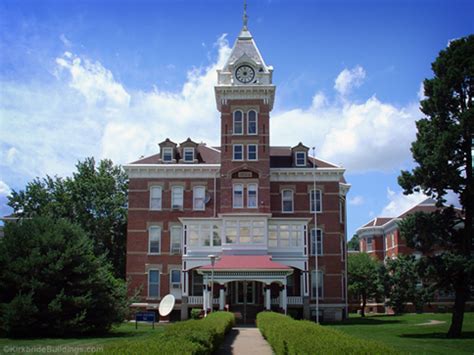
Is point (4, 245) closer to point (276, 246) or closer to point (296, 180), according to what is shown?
point (276, 246)

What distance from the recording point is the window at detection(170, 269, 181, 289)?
4641cm

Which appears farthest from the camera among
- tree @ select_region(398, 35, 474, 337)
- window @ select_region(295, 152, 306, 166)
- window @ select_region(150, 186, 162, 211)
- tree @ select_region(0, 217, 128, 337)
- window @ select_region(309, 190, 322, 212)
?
window @ select_region(295, 152, 306, 166)

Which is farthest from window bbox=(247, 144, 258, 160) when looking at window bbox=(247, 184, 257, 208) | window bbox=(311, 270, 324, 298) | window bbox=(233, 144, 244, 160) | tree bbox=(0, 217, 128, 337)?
tree bbox=(0, 217, 128, 337)

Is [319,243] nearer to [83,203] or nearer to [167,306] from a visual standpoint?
[167,306]

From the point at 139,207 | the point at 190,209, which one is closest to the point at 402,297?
the point at 190,209

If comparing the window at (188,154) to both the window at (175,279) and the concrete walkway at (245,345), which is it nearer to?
the window at (175,279)

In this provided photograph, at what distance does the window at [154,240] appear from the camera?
4722 cm

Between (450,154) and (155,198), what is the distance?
83.1 feet

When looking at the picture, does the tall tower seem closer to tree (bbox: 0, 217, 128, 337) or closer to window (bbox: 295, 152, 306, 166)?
window (bbox: 295, 152, 306, 166)

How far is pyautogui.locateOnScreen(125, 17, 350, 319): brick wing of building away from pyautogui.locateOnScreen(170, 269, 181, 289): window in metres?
0.08

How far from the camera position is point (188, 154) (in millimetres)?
48500

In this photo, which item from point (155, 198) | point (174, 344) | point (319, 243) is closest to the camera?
point (174, 344)

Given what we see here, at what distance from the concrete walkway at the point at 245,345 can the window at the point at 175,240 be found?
18.3m

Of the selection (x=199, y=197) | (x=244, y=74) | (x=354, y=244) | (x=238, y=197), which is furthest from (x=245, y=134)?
(x=354, y=244)
